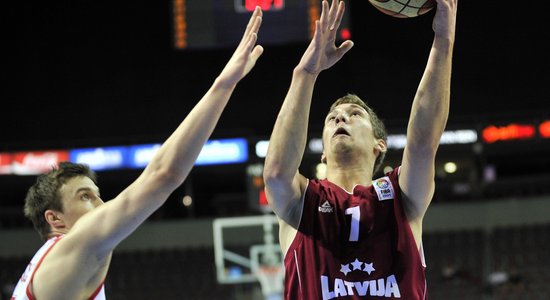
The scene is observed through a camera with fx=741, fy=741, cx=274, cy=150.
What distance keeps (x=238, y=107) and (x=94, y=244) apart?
13.0 metres

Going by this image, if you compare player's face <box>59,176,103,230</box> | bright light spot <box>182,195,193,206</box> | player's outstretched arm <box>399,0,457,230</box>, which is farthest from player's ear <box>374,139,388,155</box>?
bright light spot <box>182,195,193,206</box>

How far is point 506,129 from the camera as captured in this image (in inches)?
583

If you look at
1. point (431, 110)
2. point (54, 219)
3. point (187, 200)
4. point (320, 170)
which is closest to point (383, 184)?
point (431, 110)

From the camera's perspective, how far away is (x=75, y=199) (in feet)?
10.5

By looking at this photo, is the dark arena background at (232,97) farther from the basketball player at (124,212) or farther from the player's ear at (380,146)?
the basketball player at (124,212)

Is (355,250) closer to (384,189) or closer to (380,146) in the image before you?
(384,189)

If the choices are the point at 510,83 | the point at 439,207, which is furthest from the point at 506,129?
the point at 439,207

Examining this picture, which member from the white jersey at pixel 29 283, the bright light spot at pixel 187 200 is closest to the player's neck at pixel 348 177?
the white jersey at pixel 29 283

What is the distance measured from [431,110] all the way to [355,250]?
68cm

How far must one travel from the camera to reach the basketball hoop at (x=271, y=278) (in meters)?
12.8

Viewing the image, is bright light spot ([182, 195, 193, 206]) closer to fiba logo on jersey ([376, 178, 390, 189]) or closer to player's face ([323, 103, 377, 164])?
player's face ([323, 103, 377, 164])

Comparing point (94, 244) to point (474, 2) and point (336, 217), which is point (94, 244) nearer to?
point (336, 217)

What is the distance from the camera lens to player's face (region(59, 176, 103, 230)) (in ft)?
10.5

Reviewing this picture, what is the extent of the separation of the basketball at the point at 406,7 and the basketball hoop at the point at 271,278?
31.3 feet
